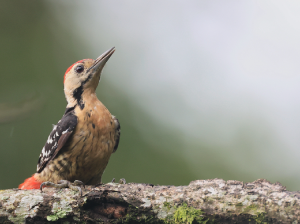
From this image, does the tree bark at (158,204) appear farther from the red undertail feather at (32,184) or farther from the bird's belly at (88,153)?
the red undertail feather at (32,184)

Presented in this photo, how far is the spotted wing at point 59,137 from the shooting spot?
9.26 ft

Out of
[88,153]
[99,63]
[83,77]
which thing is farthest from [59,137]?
[99,63]

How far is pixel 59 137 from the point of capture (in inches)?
112

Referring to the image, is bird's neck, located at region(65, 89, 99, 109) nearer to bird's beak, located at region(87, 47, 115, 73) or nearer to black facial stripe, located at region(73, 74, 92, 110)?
black facial stripe, located at region(73, 74, 92, 110)

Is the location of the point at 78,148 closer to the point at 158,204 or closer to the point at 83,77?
the point at 83,77

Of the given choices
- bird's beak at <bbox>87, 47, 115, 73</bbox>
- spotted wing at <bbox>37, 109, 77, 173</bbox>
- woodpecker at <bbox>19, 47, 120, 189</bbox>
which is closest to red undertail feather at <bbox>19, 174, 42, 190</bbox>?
woodpecker at <bbox>19, 47, 120, 189</bbox>

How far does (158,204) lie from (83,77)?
1920 millimetres

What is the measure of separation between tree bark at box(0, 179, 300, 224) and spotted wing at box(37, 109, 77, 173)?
68cm

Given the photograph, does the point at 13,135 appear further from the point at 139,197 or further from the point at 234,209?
the point at 234,209

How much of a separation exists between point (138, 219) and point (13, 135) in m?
3.52

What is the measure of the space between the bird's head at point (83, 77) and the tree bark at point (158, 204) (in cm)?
141

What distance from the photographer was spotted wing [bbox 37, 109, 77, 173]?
2.82 m

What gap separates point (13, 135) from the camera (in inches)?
186

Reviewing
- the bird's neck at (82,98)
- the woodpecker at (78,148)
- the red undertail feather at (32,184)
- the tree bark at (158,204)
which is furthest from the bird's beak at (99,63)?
the tree bark at (158,204)
